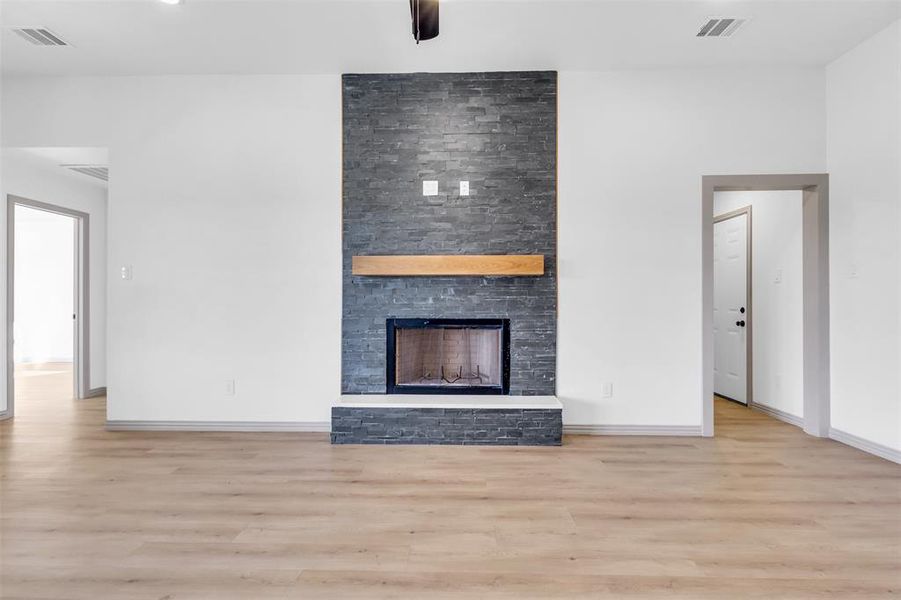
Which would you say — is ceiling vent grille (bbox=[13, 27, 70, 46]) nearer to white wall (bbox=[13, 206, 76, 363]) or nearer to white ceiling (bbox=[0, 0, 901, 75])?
white ceiling (bbox=[0, 0, 901, 75])

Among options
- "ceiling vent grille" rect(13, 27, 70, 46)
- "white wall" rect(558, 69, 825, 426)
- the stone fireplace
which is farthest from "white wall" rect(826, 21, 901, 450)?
"ceiling vent grille" rect(13, 27, 70, 46)

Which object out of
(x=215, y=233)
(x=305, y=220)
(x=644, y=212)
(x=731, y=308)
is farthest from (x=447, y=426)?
(x=731, y=308)

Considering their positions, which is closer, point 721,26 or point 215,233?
point 721,26

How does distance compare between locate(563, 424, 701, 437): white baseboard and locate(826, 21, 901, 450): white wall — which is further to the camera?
locate(563, 424, 701, 437): white baseboard

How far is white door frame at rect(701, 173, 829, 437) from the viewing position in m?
3.61

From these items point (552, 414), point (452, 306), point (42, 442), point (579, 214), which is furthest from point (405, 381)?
point (42, 442)

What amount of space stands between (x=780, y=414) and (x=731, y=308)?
1177 mm

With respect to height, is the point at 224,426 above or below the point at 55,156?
below

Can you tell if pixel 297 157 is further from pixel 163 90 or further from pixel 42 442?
pixel 42 442

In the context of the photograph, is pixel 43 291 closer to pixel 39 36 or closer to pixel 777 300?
pixel 39 36

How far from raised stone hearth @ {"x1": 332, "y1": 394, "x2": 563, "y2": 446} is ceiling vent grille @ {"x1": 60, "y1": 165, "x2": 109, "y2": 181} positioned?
3.30 metres

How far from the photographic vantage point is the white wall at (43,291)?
8156mm

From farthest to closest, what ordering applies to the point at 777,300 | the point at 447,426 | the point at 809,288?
the point at 777,300 → the point at 809,288 → the point at 447,426

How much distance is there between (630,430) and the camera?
3.70m
